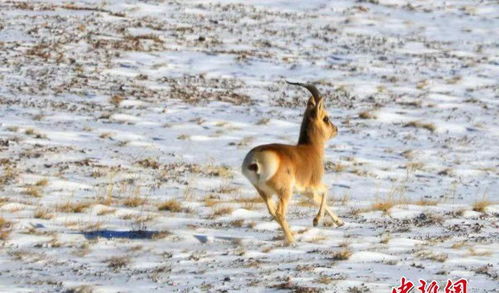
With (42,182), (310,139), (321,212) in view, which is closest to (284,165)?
(321,212)

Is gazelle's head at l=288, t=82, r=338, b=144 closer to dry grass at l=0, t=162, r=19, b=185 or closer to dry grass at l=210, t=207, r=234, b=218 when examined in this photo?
dry grass at l=210, t=207, r=234, b=218

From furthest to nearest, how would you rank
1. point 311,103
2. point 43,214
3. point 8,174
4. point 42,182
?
point 8,174 → point 42,182 → point 311,103 → point 43,214

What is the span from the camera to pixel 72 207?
1268 cm

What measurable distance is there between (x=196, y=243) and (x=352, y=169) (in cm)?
745

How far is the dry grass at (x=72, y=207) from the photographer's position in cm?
1254

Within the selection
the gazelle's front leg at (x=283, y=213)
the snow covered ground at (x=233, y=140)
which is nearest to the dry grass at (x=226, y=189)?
the snow covered ground at (x=233, y=140)

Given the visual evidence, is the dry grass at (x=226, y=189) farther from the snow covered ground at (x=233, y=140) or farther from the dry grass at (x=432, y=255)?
the dry grass at (x=432, y=255)

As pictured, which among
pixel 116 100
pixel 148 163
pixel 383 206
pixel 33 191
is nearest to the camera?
pixel 383 206

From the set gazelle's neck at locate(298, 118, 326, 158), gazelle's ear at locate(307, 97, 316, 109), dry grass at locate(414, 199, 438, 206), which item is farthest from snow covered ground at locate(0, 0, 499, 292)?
gazelle's ear at locate(307, 97, 316, 109)

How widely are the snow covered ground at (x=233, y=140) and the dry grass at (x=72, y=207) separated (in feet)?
0.14

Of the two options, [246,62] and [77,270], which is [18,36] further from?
[77,270]

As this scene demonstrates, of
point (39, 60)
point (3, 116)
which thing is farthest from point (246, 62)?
point (3, 116)

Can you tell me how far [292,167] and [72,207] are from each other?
300 centimetres

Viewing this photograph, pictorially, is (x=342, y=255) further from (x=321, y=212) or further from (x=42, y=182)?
(x=42, y=182)
